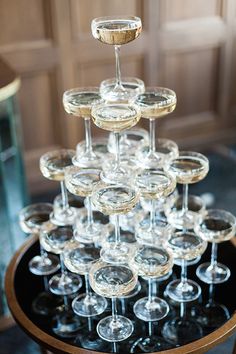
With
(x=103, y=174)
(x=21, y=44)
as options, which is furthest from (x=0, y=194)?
(x=103, y=174)

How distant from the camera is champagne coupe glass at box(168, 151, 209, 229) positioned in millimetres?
1340

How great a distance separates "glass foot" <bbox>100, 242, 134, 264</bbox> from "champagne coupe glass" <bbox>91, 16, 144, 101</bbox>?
0.34 m

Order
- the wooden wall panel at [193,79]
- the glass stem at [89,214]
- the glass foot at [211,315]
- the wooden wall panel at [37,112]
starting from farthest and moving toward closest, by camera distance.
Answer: the wooden wall panel at [193,79] → the wooden wall panel at [37,112] → the glass stem at [89,214] → the glass foot at [211,315]

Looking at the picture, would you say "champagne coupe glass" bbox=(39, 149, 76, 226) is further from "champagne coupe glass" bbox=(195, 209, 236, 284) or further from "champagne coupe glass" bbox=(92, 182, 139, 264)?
"champagne coupe glass" bbox=(195, 209, 236, 284)

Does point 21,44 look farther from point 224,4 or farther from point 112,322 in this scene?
point 112,322

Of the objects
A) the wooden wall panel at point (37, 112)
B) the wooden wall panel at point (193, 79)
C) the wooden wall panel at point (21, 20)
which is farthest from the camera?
the wooden wall panel at point (193, 79)

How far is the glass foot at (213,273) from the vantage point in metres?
1.39

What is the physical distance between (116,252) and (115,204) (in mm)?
143

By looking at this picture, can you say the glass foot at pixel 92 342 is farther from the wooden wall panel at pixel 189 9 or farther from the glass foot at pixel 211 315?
the wooden wall panel at pixel 189 9

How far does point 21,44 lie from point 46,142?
498mm

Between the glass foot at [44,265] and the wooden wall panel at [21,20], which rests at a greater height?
the wooden wall panel at [21,20]

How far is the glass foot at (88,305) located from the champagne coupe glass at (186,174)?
26 cm

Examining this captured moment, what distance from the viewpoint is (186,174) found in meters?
1.34

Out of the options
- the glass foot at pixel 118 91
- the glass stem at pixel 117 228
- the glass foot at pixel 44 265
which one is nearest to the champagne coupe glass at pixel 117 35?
the glass foot at pixel 118 91
